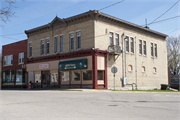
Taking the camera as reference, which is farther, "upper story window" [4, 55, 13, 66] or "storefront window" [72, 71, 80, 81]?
"upper story window" [4, 55, 13, 66]

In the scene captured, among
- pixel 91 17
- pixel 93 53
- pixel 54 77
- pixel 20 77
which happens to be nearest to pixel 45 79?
pixel 54 77

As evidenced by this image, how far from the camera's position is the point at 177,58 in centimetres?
5153

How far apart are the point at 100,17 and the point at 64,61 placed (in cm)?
798

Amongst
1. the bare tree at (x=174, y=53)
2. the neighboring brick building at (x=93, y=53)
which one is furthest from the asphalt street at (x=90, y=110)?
the bare tree at (x=174, y=53)

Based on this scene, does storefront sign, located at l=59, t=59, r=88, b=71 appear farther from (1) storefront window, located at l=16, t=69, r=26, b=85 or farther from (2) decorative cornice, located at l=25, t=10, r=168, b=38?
(1) storefront window, located at l=16, t=69, r=26, b=85

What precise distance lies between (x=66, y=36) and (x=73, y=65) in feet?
17.3

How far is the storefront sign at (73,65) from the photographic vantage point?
994 inches

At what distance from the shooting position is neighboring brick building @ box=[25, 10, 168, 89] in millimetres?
25828

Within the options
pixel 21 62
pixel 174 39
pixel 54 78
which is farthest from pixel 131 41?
Result: pixel 174 39

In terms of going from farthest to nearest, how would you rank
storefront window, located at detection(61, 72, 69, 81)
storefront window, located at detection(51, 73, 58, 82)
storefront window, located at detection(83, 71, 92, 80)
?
1. storefront window, located at detection(51, 73, 58, 82)
2. storefront window, located at detection(61, 72, 69, 81)
3. storefront window, located at detection(83, 71, 92, 80)

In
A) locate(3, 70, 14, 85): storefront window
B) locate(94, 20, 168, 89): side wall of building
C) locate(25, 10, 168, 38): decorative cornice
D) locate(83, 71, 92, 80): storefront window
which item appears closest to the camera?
locate(25, 10, 168, 38): decorative cornice

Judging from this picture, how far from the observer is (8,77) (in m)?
41.2

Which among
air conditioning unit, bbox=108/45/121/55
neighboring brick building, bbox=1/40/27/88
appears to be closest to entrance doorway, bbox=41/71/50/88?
neighboring brick building, bbox=1/40/27/88

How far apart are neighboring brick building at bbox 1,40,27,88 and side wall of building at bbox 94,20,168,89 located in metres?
17.5
